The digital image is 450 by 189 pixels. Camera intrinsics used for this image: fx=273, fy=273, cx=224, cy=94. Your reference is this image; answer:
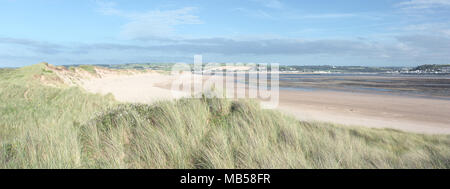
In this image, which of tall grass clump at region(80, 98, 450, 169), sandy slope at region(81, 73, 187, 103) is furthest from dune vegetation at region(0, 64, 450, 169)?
sandy slope at region(81, 73, 187, 103)

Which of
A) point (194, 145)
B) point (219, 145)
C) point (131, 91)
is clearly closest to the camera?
point (219, 145)

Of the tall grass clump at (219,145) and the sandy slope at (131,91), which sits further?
the sandy slope at (131,91)

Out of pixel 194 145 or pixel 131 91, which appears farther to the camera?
pixel 131 91

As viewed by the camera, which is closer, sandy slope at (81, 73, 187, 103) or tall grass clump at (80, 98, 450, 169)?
tall grass clump at (80, 98, 450, 169)

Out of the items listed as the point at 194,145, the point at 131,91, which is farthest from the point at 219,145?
the point at 131,91

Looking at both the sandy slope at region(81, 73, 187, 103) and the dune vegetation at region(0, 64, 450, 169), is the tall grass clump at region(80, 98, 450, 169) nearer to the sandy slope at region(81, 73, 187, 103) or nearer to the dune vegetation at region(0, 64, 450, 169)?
the dune vegetation at region(0, 64, 450, 169)

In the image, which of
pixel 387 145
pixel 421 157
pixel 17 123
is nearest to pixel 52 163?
pixel 17 123

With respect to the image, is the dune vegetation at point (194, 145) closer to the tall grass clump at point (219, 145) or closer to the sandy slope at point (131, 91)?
the tall grass clump at point (219, 145)

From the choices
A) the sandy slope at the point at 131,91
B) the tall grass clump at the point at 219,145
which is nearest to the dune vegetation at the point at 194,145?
the tall grass clump at the point at 219,145

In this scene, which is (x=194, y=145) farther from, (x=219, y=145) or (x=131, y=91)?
(x=131, y=91)

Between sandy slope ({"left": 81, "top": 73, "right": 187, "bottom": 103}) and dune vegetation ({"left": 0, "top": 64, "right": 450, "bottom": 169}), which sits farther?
sandy slope ({"left": 81, "top": 73, "right": 187, "bottom": 103})

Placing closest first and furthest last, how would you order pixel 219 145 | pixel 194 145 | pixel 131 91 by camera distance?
pixel 219 145 → pixel 194 145 → pixel 131 91
